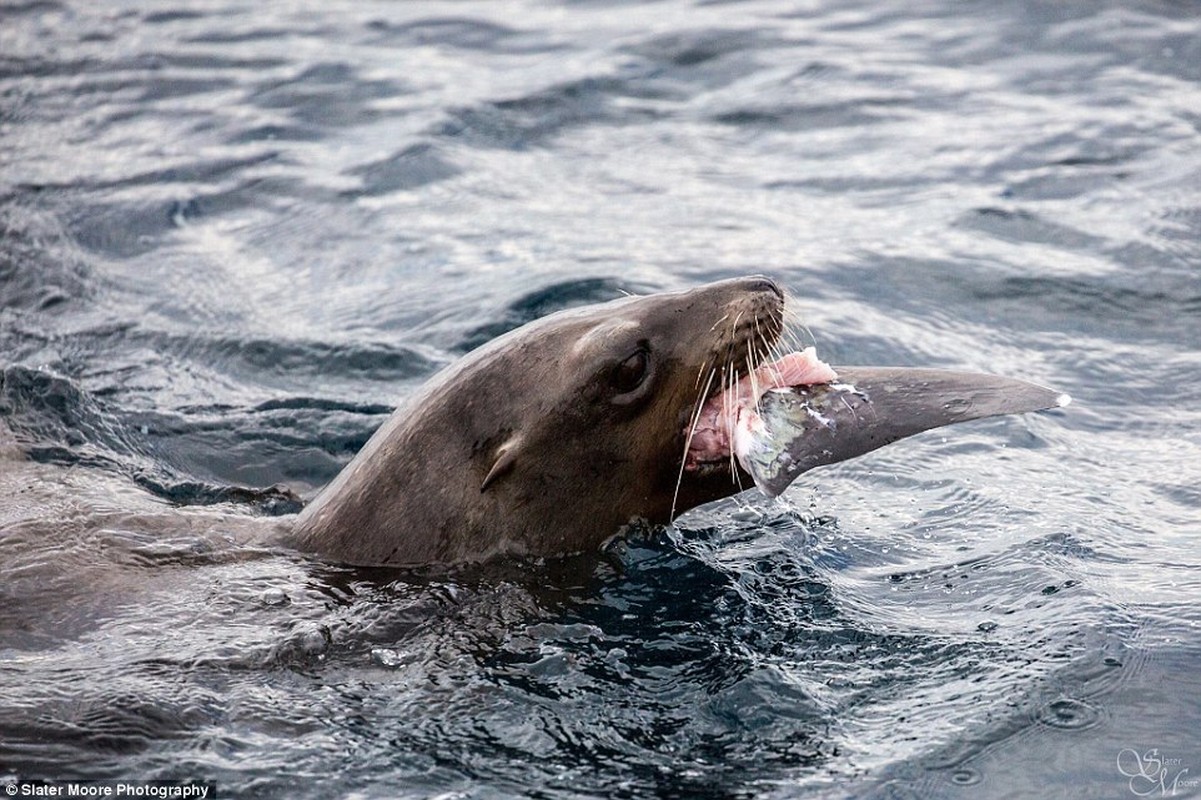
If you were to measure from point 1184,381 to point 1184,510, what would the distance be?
5.23 feet

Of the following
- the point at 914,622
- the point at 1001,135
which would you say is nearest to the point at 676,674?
the point at 914,622

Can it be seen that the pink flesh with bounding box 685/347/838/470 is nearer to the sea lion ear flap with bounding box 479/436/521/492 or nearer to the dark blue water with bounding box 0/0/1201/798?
the dark blue water with bounding box 0/0/1201/798

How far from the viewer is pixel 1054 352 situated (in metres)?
8.84

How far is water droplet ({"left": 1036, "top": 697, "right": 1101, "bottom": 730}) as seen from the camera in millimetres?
5324

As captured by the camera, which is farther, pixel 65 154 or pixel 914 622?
pixel 65 154

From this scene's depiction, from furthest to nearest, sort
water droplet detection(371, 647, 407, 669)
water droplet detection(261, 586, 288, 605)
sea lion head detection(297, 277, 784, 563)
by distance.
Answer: sea lion head detection(297, 277, 784, 563) → water droplet detection(261, 586, 288, 605) → water droplet detection(371, 647, 407, 669)

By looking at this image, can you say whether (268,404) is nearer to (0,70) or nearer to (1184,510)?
(1184,510)

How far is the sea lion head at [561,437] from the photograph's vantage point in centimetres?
596

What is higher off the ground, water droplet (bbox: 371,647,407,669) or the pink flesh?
the pink flesh

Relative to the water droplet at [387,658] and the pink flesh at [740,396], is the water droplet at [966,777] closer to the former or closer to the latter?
the pink flesh at [740,396]

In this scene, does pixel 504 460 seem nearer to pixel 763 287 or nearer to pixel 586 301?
pixel 763 287
